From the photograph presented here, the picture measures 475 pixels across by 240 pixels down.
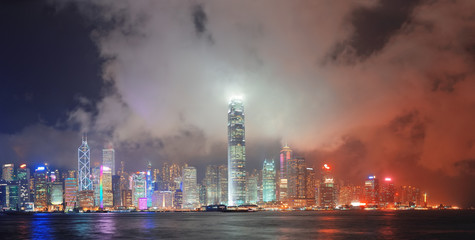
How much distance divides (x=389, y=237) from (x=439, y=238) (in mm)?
9038

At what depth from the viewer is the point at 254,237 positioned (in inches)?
3477

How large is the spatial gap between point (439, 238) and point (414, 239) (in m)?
5.99

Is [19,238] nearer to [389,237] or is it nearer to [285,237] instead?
[285,237]

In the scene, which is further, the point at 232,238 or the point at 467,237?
the point at 467,237

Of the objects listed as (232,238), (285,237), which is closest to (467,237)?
(285,237)

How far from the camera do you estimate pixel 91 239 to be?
290ft

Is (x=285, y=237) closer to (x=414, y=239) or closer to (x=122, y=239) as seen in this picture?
(x=414, y=239)

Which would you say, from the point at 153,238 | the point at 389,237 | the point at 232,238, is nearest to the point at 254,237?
the point at 232,238

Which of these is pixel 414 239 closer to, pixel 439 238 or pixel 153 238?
pixel 439 238

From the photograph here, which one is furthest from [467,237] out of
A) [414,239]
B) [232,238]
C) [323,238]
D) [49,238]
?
[49,238]

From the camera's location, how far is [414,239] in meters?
88.2

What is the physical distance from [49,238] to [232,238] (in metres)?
32.4

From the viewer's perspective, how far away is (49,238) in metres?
91.1

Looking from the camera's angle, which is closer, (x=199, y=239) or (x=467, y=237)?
(x=199, y=239)
